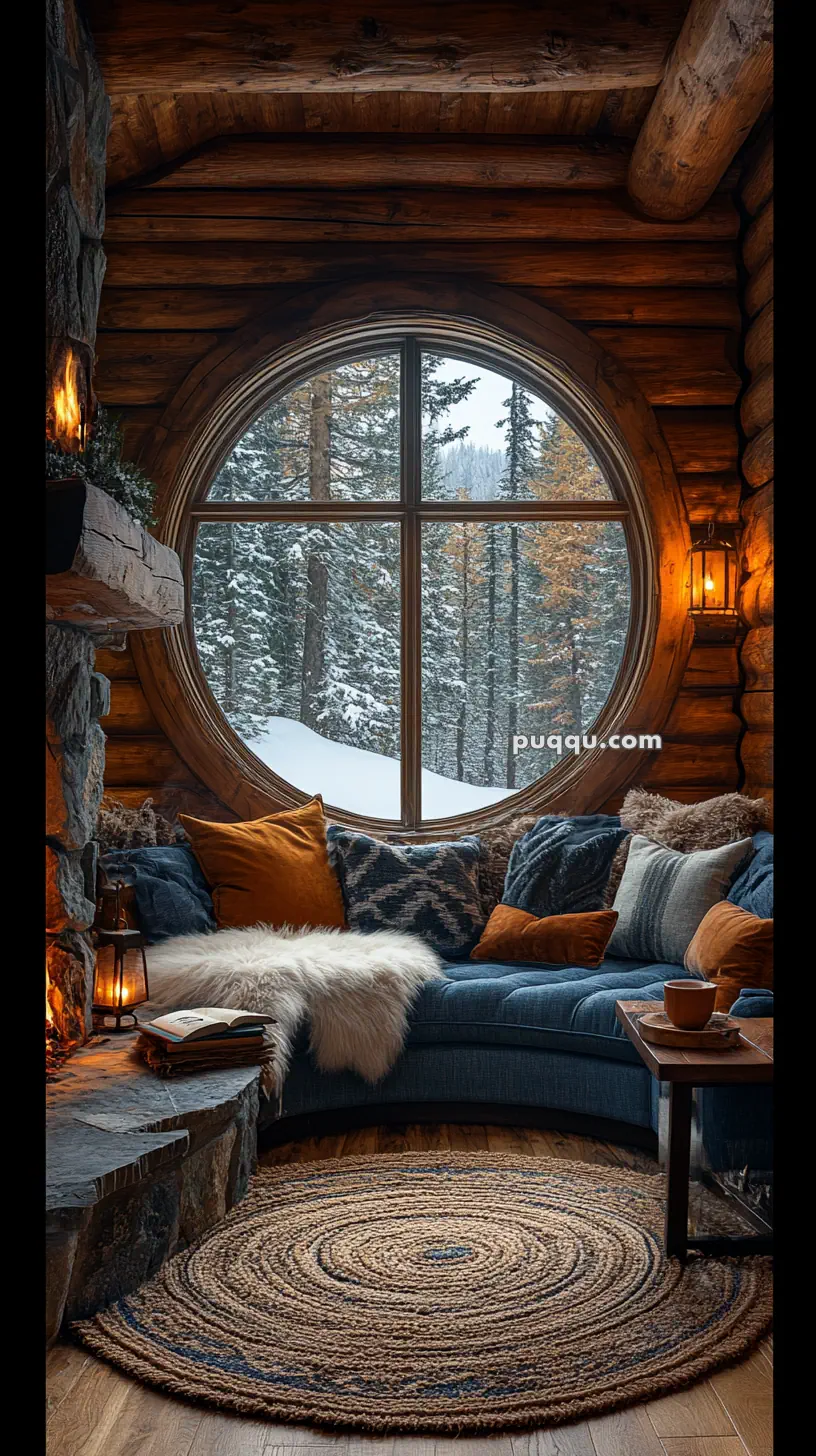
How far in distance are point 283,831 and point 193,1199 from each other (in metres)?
1.82

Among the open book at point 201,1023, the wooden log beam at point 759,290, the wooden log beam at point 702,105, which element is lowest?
the open book at point 201,1023

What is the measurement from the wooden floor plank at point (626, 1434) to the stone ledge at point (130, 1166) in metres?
0.98

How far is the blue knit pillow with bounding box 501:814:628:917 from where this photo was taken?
4.10 metres

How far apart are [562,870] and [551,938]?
0.93 feet

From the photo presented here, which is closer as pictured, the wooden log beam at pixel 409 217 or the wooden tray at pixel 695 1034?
the wooden tray at pixel 695 1034

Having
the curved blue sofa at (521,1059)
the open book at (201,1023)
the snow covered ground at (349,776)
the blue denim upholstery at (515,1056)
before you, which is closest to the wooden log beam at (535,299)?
the snow covered ground at (349,776)

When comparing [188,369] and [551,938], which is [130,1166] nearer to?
[551,938]

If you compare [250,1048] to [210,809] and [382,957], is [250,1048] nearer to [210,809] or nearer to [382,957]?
[382,957]

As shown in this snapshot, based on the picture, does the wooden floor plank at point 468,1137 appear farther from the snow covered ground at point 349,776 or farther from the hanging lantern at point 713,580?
the hanging lantern at point 713,580

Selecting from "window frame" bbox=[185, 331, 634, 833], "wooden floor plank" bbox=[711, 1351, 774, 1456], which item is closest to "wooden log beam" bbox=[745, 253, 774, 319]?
"window frame" bbox=[185, 331, 634, 833]

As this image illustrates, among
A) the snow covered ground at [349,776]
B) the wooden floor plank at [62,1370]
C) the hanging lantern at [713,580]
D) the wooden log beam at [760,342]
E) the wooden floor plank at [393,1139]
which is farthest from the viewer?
the snow covered ground at [349,776]

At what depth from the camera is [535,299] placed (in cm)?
489

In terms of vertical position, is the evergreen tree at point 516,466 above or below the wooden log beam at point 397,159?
below

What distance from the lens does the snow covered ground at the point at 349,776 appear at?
4941mm
